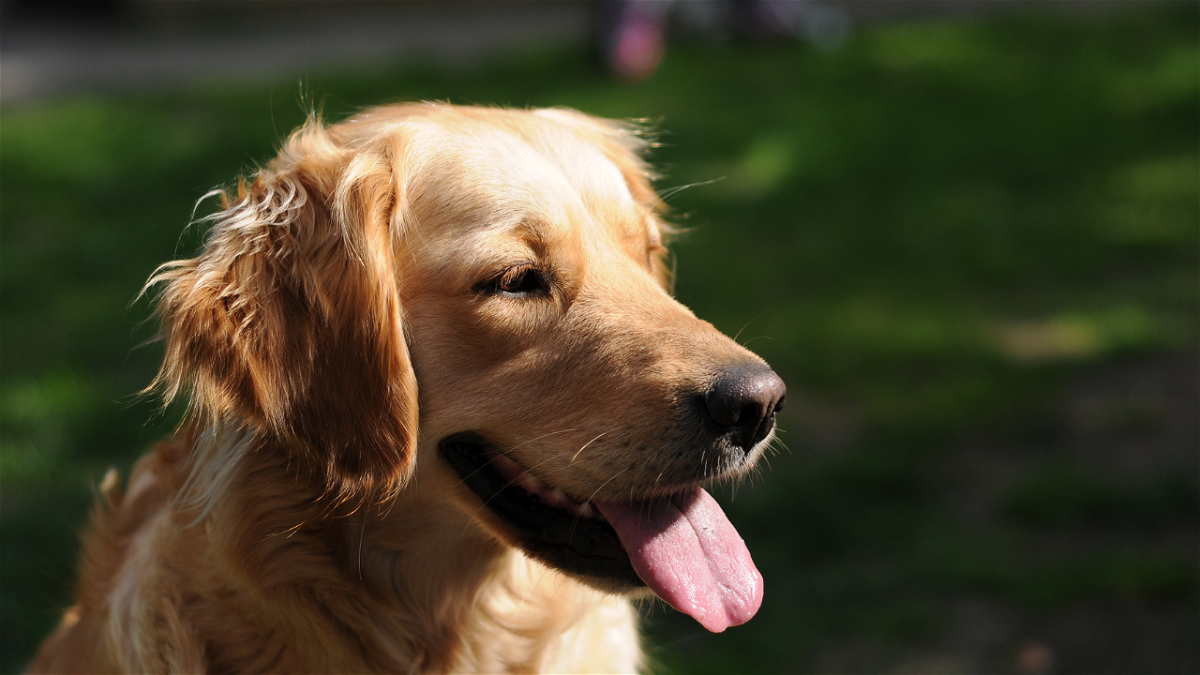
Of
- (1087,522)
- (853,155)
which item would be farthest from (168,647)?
(853,155)

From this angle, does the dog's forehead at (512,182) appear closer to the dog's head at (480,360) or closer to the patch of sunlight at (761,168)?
the dog's head at (480,360)

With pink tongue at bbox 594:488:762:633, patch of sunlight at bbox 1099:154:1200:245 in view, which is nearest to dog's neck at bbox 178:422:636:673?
pink tongue at bbox 594:488:762:633

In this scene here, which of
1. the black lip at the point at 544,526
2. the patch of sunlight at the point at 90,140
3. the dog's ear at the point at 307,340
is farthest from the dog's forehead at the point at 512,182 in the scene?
the patch of sunlight at the point at 90,140

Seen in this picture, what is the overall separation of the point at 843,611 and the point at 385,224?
2373mm

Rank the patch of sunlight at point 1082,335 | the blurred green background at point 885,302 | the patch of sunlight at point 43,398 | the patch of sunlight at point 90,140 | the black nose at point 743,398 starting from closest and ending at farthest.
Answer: the black nose at point 743,398 < the blurred green background at point 885,302 < the patch of sunlight at point 43,398 < the patch of sunlight at point 1082,335 < the patch of sunlight at point 90,140

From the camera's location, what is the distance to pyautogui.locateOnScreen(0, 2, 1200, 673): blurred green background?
384cm

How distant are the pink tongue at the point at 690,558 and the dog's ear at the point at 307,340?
553 mm

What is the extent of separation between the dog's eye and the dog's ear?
0.83 feet

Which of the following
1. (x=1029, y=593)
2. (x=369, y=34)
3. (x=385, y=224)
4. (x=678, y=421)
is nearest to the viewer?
(x=678, y=421)

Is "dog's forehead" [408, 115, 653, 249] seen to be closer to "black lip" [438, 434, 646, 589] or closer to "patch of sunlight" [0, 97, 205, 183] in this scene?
"black lip" [438, 434, 646, 589]

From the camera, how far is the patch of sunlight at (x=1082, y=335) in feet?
17.3

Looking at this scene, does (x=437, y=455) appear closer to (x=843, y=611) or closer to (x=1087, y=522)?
(x=843, y=611)

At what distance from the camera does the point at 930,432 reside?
4.84 metres

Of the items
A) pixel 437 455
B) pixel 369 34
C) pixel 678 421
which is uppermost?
pixel 678 421
